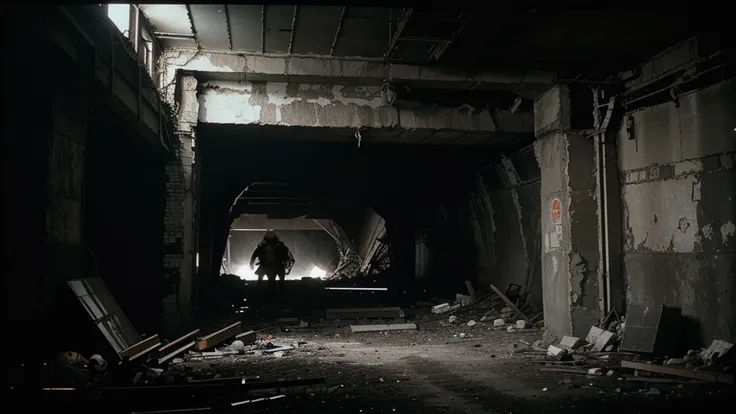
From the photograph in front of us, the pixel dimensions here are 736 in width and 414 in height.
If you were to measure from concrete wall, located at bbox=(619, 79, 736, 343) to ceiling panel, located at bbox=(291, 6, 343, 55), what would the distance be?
15.1 feet

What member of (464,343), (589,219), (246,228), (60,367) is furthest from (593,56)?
(246,228)

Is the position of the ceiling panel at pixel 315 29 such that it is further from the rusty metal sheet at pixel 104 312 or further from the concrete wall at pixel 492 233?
the concrete wall at pixel 492 233

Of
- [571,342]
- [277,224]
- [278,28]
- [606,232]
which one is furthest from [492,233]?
[277,224]

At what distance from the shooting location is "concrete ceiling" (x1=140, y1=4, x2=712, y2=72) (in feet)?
23.8

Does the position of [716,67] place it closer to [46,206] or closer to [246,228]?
[46,206]

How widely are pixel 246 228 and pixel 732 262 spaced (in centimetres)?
2518

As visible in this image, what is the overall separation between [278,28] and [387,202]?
11.1m

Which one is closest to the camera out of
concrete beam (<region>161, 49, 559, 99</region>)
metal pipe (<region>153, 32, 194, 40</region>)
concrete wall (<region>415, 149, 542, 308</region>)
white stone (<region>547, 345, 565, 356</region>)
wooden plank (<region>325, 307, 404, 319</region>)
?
white stone (<region>547, 345, 565, 356</region>)

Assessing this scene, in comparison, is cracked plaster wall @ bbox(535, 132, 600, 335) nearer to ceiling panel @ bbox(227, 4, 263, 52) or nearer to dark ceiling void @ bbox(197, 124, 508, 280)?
dark ceiling void @ bbox(197, 124, 508, 280)

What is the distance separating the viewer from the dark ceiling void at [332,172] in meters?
13.6

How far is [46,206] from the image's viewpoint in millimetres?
5176

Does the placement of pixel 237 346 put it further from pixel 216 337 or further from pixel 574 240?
pixel 574 240

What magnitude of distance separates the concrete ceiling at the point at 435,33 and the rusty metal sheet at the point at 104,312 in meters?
3.53

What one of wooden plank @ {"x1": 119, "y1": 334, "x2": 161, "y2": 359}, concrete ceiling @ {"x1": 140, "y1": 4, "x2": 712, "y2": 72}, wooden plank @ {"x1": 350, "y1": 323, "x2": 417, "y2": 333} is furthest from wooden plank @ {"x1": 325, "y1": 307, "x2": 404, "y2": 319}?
concrete ceiling @ {"x1": 140, "y1": 4, "x2": 712, "y2": 72}
